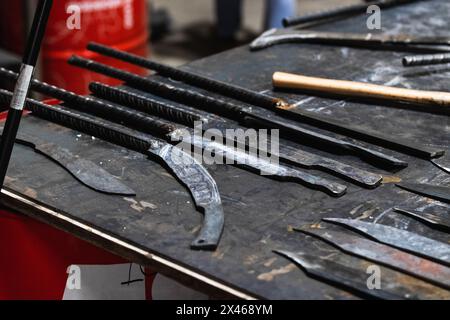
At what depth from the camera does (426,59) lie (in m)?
2.49

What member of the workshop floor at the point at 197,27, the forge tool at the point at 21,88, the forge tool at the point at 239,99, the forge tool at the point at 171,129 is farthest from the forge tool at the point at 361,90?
the workshop floor at the point at 197,27

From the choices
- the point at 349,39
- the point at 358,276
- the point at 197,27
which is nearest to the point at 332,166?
the point at 358,276

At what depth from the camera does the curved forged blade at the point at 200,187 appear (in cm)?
156

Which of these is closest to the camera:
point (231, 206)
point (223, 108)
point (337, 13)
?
point (231, 206)

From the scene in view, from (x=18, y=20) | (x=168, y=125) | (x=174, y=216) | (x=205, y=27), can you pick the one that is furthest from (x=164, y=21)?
(x=174, y=216)

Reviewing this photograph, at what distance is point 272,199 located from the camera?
1743mm

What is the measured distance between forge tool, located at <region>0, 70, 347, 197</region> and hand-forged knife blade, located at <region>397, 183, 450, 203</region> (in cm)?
14

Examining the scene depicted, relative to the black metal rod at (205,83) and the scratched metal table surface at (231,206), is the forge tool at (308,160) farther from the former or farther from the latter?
the black metal rod at (205,83)

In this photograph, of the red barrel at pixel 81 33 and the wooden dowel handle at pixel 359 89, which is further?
the red barrel at pixel 81 33

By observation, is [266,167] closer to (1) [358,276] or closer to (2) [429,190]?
(2) [429,190]

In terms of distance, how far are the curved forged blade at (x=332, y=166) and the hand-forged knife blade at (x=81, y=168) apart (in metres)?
0.38

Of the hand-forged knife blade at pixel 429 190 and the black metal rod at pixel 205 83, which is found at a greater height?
the black metal rod at pixel 205 83

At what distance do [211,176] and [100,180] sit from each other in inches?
9.1

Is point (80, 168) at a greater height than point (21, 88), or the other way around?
point (21, 88)
